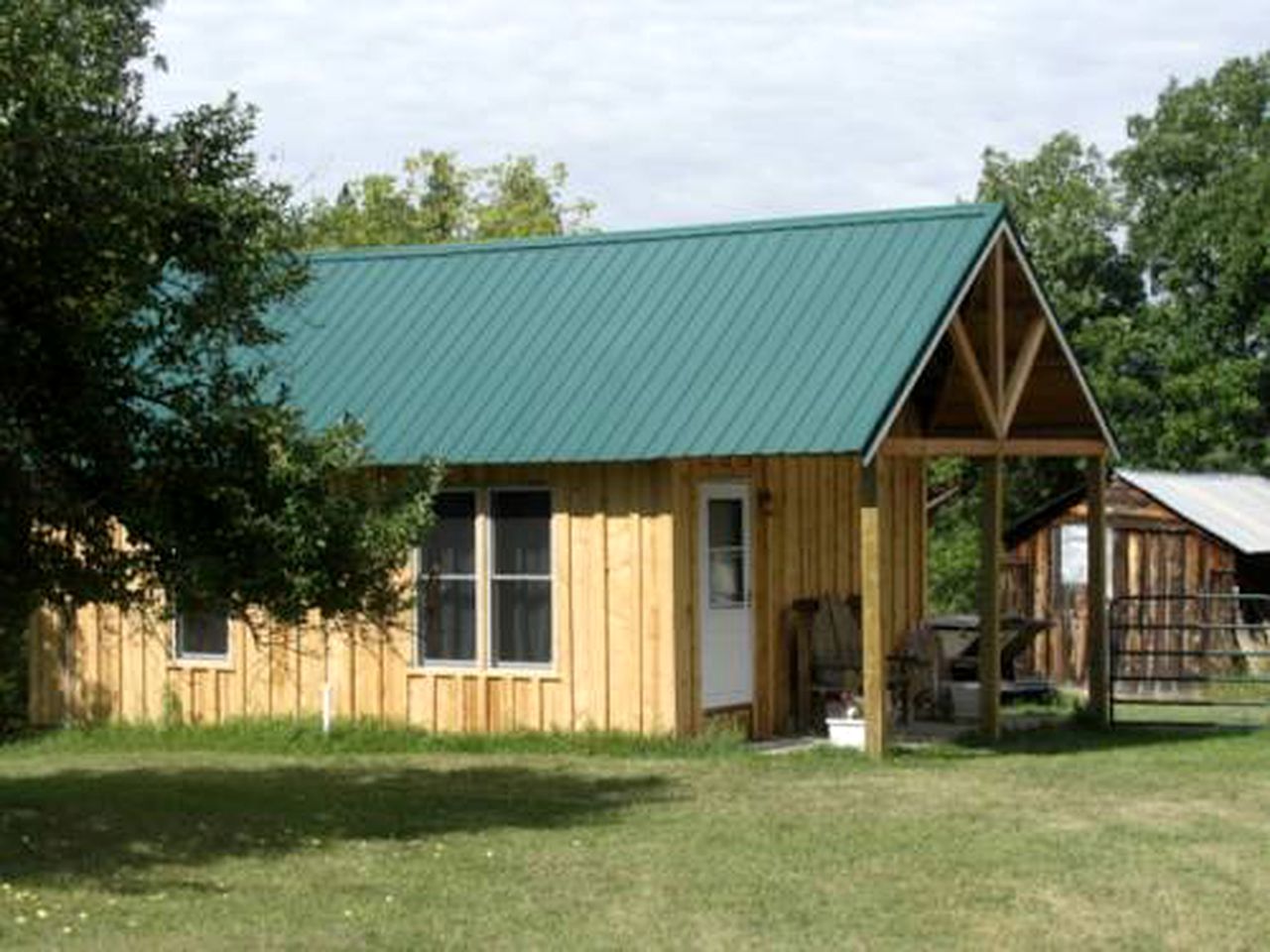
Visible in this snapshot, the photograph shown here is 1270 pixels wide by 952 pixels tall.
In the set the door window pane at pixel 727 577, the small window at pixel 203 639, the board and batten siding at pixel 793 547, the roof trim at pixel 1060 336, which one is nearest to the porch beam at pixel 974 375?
the roof trim at pixel 1060 336

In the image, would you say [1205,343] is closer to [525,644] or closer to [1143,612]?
[1143,612]

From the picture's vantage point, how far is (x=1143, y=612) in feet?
96.8

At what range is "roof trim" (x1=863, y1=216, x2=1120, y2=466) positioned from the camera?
58.3 ft

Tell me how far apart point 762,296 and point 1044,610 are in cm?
1171

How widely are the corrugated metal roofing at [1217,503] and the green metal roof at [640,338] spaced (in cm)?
1095

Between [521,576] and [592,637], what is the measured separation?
88cm

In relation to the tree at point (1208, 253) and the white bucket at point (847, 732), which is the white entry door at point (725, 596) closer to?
the white bucket at point (847, 732)

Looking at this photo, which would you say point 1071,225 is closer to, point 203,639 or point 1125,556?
point 1125,556

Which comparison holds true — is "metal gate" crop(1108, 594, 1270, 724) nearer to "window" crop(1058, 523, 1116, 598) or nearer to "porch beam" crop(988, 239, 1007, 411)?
"window" crop(1058, 523, 1116, 598)

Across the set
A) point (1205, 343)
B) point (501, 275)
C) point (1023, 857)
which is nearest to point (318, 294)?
point (501, 275)

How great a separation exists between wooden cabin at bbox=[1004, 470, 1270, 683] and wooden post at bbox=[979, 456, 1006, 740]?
9894mm

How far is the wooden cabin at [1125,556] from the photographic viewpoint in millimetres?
29438

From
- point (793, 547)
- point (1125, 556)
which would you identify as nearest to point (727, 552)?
point (793, 547)

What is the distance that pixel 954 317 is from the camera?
61.8ft
